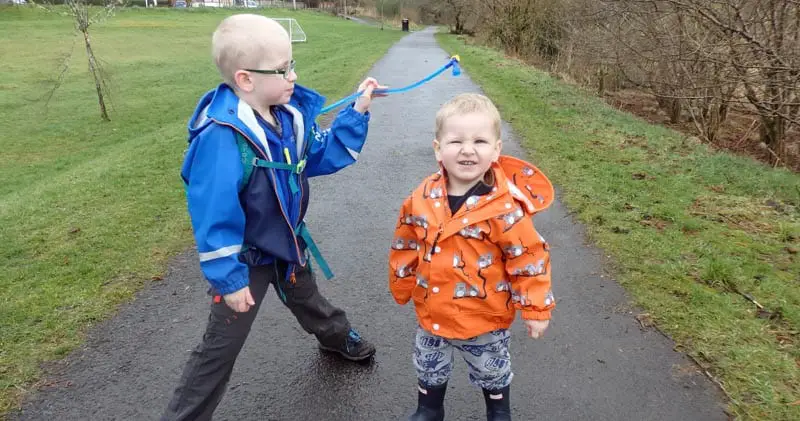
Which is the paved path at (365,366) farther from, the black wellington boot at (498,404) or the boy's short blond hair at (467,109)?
the boy's short blond hair at (467,109)


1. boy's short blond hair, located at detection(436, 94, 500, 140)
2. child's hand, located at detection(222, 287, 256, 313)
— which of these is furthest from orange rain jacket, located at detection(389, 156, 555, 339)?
child's hand, located at detection(222, 287, 256, 313)

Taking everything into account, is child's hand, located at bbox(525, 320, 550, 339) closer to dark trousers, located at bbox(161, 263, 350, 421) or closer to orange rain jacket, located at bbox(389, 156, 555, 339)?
orange rain jacket, located at bbox(389, 156, 555, 339)

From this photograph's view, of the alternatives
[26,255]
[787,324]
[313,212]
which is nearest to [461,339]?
[787,324]

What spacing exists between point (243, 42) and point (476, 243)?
1201 mm

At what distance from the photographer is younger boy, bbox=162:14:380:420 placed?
2117 mm

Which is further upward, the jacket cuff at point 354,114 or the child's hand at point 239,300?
the jacket cuff at point 354,114

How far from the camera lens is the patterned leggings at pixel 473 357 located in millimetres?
2365

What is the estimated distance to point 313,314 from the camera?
2.89m

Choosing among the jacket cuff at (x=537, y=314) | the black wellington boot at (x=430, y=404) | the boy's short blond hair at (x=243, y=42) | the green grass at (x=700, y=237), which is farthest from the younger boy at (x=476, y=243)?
the green grass at (x=700, y=237)

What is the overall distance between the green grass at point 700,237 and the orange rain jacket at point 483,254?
1.37 meters

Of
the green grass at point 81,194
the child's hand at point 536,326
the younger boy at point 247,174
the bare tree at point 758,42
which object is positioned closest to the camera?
the younger boy at point 247,174

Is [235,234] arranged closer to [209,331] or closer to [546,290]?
[209,331]

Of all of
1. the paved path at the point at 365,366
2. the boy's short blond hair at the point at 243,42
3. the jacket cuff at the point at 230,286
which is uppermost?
the boy's short blond hair at the point at 243,42

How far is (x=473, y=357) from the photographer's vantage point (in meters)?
2.41
